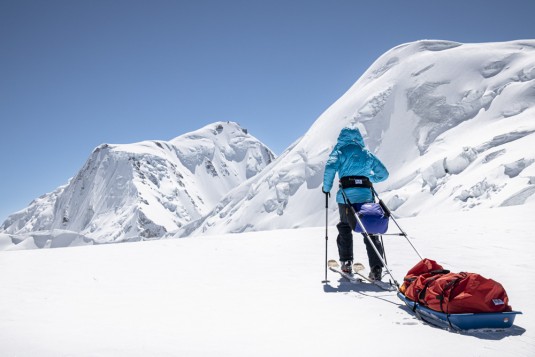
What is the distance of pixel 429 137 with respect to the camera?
71500 mm

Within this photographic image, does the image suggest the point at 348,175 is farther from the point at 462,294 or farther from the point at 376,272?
the point at 462,294

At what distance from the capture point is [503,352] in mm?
3469

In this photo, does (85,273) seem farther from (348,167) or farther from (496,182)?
(496,182)

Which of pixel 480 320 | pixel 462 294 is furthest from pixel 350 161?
pixel 480 320

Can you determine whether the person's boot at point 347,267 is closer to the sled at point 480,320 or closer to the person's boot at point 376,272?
the person's boot at point 376,272

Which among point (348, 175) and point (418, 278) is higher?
point (348, 175)

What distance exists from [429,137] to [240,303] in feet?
241

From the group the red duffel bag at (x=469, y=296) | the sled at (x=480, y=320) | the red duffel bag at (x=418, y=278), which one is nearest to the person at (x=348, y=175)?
the red duffel bag at (x=418, y=278)

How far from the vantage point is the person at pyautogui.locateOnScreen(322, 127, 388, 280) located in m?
6.73

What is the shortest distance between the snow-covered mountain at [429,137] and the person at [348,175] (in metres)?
35.2

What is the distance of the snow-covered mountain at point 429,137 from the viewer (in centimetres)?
4684

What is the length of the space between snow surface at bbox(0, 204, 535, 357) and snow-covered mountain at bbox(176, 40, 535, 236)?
108 ft

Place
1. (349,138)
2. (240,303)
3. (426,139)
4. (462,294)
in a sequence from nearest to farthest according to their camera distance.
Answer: (462,294) < (240,303) < (349,138) < (426,139)

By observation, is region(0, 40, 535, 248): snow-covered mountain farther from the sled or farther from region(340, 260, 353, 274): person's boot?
the sled
